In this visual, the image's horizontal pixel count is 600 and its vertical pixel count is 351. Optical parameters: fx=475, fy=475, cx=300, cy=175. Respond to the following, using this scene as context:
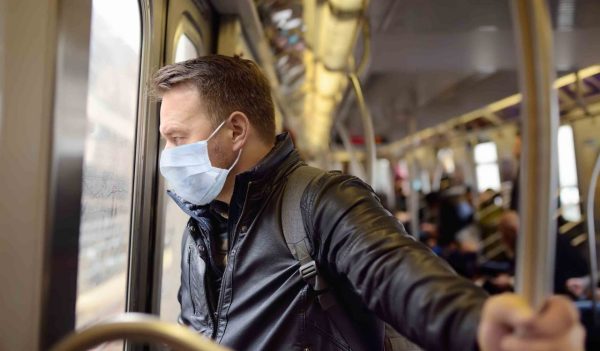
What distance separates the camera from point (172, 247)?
177cm

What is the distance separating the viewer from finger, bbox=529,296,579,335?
472 mm

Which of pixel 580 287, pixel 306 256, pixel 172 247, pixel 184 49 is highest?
pixel 184 49

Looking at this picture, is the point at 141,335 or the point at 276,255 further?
the point at 276,255

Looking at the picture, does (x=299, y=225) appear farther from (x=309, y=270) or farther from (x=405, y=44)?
(x=405, y=44)

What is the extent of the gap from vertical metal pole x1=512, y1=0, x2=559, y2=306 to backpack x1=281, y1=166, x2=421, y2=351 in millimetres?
467

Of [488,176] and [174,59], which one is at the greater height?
[174,59]

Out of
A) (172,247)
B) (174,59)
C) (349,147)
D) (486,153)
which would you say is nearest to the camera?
(174,59)

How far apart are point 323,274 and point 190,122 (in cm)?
48

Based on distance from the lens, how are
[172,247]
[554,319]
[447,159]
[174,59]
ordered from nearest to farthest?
[554,319] < [174,59] < [172,247] < [447,159]

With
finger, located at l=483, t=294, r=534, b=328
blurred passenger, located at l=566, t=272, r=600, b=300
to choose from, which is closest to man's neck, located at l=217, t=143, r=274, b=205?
finger, located at l=483, t=294, r=534, b=328

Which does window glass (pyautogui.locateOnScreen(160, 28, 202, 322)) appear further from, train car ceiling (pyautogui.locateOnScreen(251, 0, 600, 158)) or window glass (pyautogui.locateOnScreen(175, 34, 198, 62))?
train car ceiling (pyautogui.locateOnScreen(251, 0, 600, 158))

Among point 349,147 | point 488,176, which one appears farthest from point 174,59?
point 488,176

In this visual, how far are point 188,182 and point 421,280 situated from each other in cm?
63

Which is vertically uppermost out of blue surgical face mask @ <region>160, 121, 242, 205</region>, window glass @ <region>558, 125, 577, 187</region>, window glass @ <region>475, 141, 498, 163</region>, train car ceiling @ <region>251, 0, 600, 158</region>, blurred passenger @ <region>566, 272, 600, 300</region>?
train car ceiling @ <region>251, 0, 600, 158</region>
